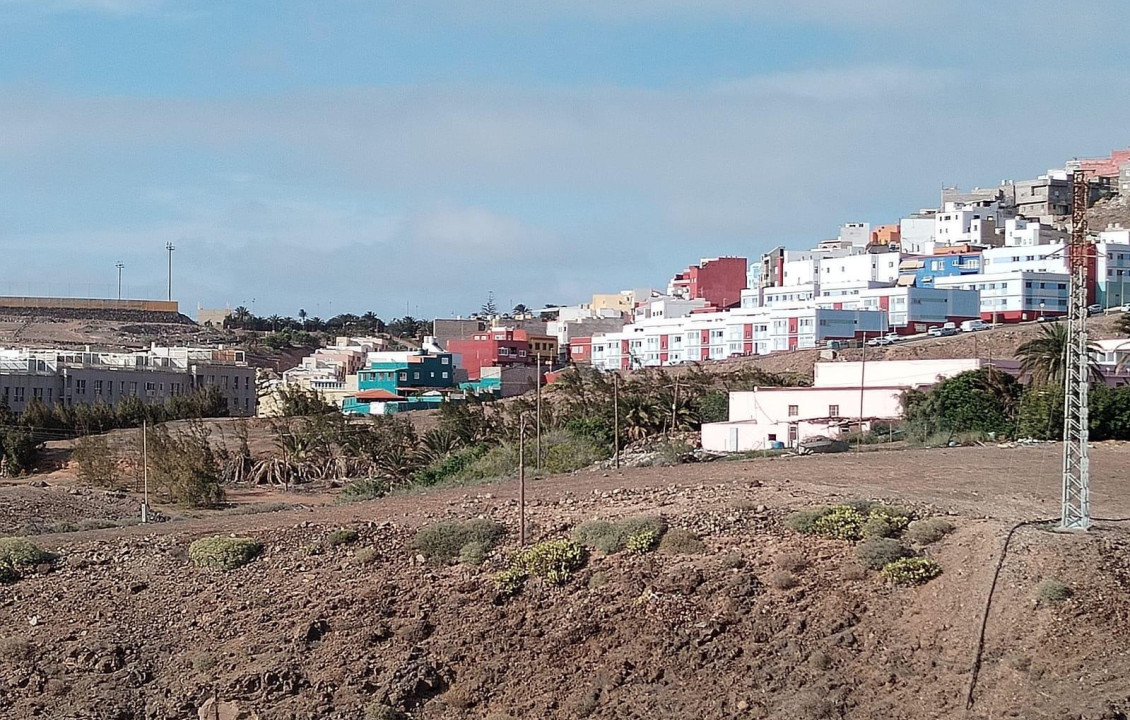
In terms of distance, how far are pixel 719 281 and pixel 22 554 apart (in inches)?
3529

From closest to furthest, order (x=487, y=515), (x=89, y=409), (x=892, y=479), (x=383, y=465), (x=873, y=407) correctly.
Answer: (x=487, y=515) < (x=892, y=479) < (x=873, y=407) < (x=383, y=465) < (x=89, y=409)

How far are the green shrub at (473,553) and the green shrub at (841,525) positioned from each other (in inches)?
218

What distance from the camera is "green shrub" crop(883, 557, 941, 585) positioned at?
20.9 m

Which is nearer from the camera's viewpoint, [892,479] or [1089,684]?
[1089,684]

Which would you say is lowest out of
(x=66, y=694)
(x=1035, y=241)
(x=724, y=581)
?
(x=66, y=694)

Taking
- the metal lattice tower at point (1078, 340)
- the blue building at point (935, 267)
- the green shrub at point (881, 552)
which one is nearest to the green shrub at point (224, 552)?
the green shrub at point (881, 552)

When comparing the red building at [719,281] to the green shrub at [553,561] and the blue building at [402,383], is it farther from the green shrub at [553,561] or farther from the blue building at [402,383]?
the green shrub at [553,561]

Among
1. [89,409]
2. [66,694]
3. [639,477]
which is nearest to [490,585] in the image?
[66,694]

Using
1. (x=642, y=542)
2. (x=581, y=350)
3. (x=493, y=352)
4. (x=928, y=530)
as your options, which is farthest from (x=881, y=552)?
(x=581, y=350)

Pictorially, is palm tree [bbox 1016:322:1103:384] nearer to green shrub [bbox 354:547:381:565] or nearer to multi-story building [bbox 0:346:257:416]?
green shrub [bbox 354:547:381:565]

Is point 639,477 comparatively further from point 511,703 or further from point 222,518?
point 511,703

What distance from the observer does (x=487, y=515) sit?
86.9 ft

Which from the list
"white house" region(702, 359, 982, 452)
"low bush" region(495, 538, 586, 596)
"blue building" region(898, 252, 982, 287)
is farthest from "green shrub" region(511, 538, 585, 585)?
"blue building" region(898, 252, 982, 287)

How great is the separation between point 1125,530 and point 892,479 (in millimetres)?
6982
